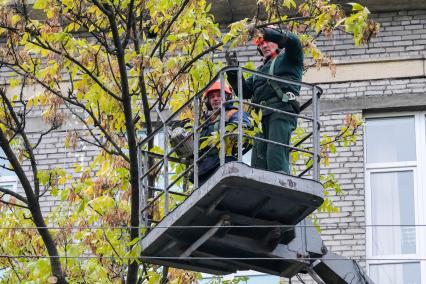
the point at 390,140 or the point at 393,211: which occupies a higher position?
the point at 390,140

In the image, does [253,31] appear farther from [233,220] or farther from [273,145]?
[233,220]

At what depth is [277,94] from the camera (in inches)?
525

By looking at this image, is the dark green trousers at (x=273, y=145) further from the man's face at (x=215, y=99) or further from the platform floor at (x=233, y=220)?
the man's face at (x=215, y=99)

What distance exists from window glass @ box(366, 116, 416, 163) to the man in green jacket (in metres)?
4.72

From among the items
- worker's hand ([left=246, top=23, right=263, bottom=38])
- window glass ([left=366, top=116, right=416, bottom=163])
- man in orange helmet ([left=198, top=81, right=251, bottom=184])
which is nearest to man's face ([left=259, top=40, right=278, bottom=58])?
worker's hand ([left=246, top=23, right=263, bottom=38])

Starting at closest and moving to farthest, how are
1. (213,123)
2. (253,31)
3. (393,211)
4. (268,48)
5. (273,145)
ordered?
(273,145)
(253,31)
(268,48)
(213,123)
(393,211)

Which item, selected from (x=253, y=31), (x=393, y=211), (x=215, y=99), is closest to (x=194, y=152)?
(x=215, y=99)

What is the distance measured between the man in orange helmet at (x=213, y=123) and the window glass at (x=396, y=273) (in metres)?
4.25

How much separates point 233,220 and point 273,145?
0.79m

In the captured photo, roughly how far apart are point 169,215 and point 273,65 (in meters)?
1.74

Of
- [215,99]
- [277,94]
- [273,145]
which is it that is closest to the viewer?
[273,145]

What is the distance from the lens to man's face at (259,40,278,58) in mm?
13789

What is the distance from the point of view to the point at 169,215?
13.4 m

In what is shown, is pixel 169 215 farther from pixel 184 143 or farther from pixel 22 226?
pixel 22 226
